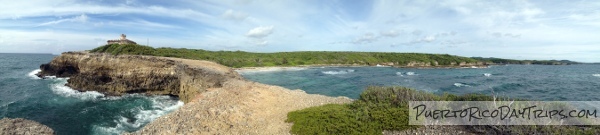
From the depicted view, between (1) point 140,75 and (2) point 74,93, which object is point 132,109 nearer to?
(1) point 140,75

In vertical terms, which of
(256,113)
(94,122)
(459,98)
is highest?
(459,98)

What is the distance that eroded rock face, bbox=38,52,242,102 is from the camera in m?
32.1

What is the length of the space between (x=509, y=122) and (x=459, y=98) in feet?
12.8

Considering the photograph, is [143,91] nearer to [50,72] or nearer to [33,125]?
[33,125]

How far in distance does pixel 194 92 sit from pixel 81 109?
896cm

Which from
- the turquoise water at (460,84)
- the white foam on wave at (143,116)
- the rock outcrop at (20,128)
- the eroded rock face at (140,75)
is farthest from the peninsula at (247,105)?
the turquoise water at (460,84)

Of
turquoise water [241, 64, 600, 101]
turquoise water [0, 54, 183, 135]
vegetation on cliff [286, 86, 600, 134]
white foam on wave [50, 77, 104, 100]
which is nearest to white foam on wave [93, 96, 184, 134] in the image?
turquoise water [0, 54, 183, 135]

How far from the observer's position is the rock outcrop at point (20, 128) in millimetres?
14521

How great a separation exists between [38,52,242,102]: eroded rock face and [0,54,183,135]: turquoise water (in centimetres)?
165

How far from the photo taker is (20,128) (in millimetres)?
15219

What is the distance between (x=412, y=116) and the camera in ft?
44.0

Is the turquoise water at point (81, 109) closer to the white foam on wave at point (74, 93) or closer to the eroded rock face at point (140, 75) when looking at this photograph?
the white foam on wave at point (74, 93)

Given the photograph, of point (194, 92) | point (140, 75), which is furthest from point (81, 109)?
point (140, 75)

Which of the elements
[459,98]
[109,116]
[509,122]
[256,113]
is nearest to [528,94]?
[459,98]
